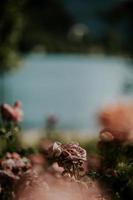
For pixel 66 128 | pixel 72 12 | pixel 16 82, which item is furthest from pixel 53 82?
pixel 72 12

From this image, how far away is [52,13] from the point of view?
64.5ft

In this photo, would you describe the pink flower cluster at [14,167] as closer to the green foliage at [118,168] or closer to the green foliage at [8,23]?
the green foliage at [118,168]

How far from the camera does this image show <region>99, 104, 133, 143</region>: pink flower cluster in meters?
2.59

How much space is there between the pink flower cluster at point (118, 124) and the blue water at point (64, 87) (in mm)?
12278

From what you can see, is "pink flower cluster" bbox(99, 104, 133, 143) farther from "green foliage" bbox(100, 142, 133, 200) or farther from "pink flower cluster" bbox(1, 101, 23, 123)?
"pink flower cluster" bbox(1, 101, 23, 123)

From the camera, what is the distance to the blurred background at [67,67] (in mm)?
15211

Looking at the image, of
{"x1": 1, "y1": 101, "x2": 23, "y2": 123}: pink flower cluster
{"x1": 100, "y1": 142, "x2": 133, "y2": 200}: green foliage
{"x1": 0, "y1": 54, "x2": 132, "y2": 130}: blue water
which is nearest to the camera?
{"x1": 100, "y1": 142, "x2": 133, "y2": 200}: green foliage

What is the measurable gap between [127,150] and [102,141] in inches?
4.2

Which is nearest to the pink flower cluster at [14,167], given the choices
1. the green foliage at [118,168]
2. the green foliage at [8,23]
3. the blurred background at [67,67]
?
the green foliage at [118,168]

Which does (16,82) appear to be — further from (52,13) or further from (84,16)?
(84,16)

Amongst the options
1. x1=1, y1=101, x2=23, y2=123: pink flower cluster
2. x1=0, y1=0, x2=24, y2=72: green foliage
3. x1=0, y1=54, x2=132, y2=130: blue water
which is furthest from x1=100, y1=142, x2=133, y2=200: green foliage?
x1=0, y1=54, x2=132, y2=130: blue water

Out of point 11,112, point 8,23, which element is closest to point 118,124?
point 11,112

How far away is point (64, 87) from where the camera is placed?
55.9 feet

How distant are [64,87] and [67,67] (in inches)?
24.5
